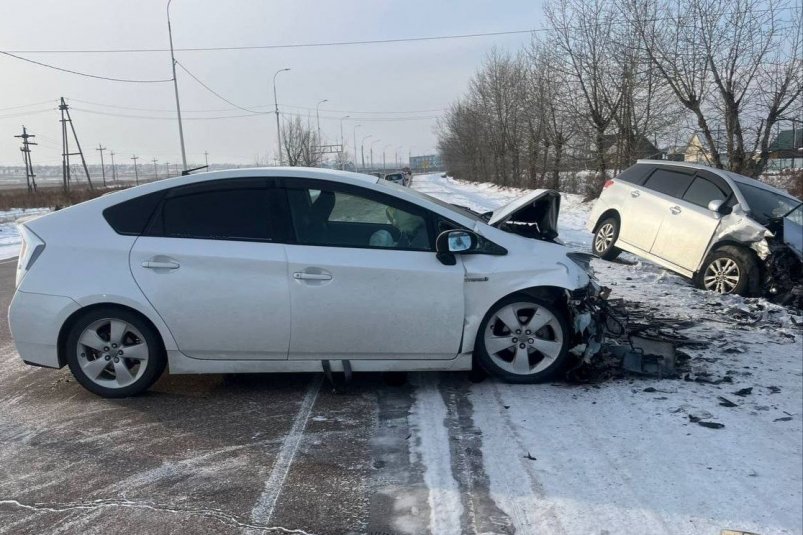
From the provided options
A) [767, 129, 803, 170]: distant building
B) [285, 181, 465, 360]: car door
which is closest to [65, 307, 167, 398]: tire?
[285, 181, 465, 360]: car door

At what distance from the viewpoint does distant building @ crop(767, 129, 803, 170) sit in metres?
16.7

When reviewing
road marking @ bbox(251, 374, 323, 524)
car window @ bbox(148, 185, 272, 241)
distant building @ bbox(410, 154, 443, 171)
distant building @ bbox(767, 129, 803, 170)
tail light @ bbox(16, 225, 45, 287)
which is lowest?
road marking @ bbox(251, 374, 323, 524)

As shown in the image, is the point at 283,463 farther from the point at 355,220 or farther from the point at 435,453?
the point at 355,220

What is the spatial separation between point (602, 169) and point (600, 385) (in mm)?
22826

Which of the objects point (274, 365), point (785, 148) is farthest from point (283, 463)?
point (785, 148)

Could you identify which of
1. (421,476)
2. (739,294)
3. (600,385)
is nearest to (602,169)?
(739,294)

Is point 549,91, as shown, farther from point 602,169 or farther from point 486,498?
point 486,498

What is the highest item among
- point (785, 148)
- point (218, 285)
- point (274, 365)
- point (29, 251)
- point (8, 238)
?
point (785, 148)

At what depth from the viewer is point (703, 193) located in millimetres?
8398

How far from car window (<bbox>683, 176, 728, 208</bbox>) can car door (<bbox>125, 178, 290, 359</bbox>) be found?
6.48m

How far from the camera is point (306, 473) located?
3.39 meters

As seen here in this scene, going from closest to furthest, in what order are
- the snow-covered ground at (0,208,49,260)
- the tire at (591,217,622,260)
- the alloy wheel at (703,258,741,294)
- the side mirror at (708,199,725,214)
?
the alloy wheel at (703,258,741,294)
the side mirror at (708,199,725,214)
the tire at (591,217,622,260)
the snow-covered ground at (0,208,49,260)

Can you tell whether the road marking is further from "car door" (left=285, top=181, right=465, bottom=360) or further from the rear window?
the rear window

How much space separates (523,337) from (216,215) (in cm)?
245
